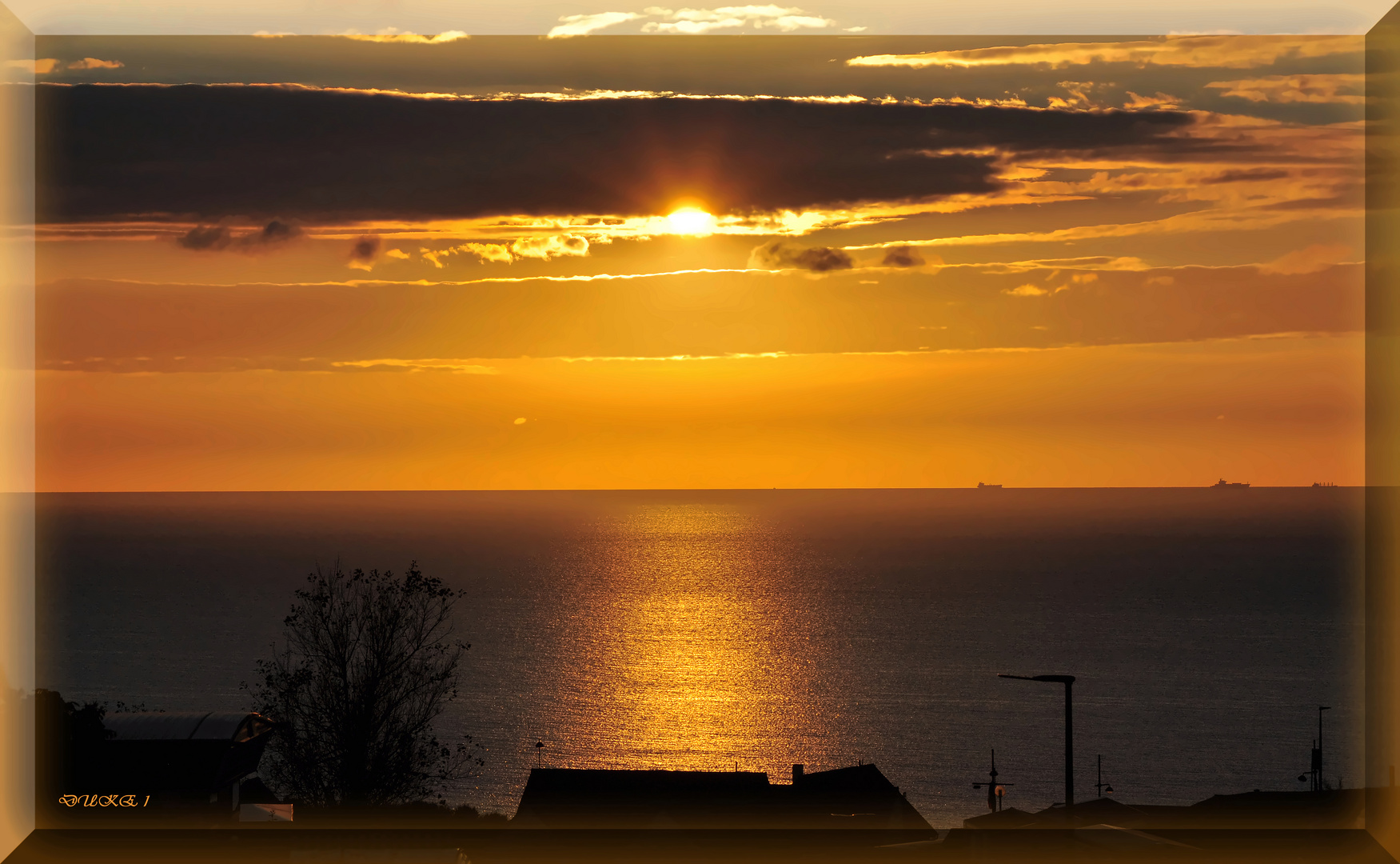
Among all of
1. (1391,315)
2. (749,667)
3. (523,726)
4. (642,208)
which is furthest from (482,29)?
(749,667)

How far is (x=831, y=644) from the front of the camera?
3628 cm

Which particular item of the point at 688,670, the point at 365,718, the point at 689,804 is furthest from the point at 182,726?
the point at 688,670

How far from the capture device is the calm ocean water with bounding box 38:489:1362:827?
23.0 metres

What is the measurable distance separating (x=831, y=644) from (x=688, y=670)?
21.1 feet

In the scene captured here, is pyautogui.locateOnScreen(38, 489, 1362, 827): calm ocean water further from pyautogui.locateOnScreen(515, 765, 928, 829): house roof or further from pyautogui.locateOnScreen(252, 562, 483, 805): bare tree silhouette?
pyautogui.locateOnScreen(515, 765, 928, 829): house roof

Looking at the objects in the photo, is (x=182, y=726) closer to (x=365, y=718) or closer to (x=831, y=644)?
(x=365, y=718)

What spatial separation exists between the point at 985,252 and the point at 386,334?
360 cm

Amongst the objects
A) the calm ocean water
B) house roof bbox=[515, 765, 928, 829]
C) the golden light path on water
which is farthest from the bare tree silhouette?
the golden light path on water

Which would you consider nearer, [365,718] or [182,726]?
[182,726]

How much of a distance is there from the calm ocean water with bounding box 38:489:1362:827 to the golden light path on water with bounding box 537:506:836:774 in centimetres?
13

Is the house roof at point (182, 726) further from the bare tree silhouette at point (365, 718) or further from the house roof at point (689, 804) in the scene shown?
the bare tree silhouette at point (365, 718)

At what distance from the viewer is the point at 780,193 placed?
178 inches

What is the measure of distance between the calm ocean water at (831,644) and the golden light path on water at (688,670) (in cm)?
13

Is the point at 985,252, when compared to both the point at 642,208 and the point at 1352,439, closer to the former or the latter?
the point at 642,208
